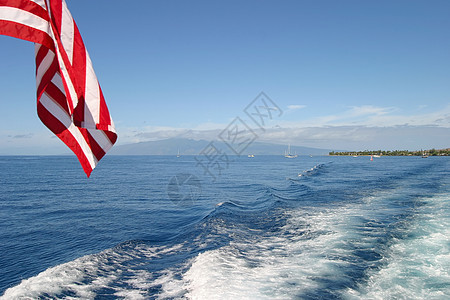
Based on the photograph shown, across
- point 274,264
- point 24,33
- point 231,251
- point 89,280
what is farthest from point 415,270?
point 24,33

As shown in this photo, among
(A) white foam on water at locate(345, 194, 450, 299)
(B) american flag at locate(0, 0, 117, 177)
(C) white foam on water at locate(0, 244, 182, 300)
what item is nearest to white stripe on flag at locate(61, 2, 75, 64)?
(B) american flag at locate(0, 0, 117, 177)

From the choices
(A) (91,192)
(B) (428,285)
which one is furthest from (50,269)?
(A) (91,192)

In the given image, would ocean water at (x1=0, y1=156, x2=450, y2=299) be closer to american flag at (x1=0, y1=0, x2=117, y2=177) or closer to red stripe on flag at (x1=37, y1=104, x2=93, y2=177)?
red stripe on flag at (x1=37, y1=104, x2=93, y2=177)

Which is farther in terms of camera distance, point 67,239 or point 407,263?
point 67,239

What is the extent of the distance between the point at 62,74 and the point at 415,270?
31.0 ft

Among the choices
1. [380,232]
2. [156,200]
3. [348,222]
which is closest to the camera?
[380,232]

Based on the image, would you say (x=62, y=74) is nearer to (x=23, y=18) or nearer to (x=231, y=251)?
(x=23, y=18)

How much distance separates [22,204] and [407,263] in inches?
905

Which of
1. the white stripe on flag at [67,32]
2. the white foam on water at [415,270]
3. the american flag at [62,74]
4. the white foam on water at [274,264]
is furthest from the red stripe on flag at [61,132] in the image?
the white foam on water at [415,270]

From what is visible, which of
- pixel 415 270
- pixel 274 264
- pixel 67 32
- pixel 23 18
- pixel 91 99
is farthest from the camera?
pixel 274 264

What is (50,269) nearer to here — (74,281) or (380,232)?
(74,281)

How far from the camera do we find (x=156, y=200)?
21.7 metres

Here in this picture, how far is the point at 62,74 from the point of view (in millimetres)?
2123

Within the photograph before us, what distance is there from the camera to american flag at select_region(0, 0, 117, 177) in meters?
1.93
